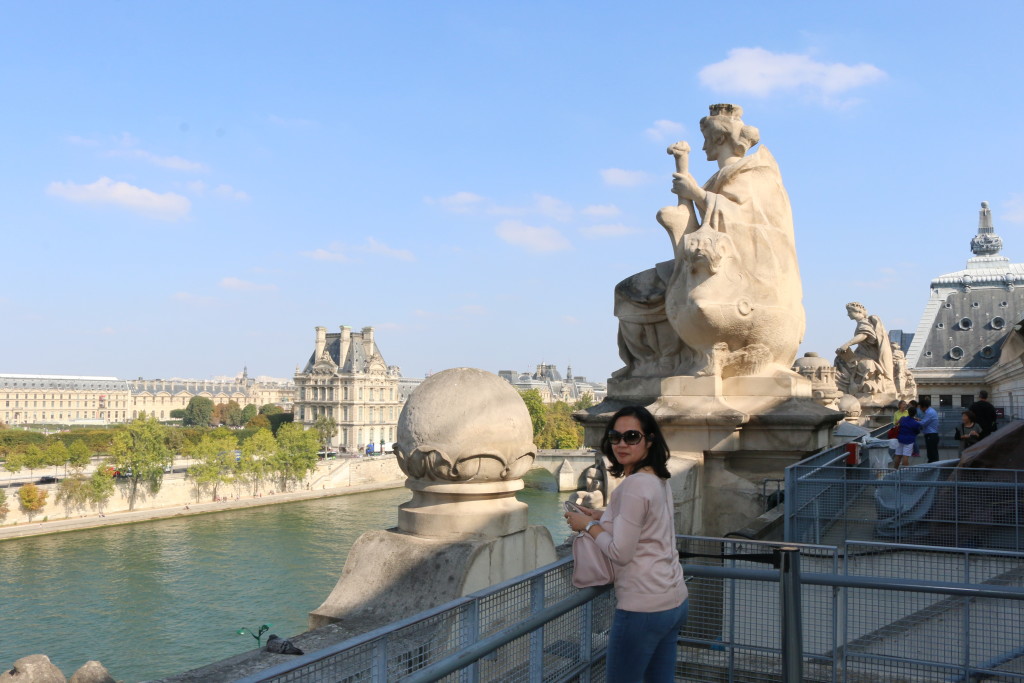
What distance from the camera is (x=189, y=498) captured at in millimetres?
53906

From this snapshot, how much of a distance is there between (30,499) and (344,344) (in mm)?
68401

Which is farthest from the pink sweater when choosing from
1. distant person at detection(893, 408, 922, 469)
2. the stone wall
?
the stone wall

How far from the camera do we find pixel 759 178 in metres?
7.05

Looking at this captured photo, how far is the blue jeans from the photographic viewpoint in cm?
283

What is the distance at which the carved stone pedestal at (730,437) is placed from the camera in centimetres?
643

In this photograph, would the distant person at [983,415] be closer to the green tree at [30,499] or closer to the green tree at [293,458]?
the green tree at [30,499]

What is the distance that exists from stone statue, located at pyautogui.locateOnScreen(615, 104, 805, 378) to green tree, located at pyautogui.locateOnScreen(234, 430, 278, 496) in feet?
177

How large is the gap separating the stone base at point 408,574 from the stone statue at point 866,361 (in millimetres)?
15463

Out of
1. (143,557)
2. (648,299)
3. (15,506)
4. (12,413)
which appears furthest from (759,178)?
(12,413)

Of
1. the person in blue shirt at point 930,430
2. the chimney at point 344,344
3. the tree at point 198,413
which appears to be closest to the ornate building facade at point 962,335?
the person in blue shirt at point 930,430

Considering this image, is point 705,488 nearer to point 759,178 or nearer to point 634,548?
point 759,178

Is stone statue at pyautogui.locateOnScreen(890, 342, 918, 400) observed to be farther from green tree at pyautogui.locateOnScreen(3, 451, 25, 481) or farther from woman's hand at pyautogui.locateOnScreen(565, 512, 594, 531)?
green tree at pyautogui.locateOnScreen(3, 451, 25, 481)

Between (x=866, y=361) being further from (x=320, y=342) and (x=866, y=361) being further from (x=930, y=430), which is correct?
(x=320, y=342)

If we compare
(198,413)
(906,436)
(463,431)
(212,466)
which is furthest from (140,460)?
(198,413)
